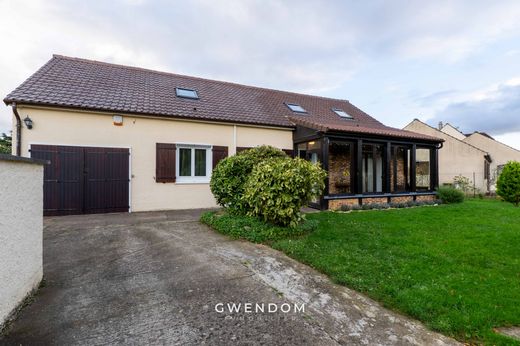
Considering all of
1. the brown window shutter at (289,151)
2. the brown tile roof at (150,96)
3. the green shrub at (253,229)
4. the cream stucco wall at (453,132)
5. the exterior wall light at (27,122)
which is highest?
the cream stucco wall at (453,132)

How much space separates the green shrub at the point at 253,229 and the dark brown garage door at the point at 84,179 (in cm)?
388

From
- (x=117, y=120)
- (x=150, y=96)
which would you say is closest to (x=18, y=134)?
(x=117, y=120)

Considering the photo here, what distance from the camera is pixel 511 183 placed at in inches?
423

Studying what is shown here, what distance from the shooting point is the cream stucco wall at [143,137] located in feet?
23.9

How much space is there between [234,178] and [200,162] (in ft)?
10.4

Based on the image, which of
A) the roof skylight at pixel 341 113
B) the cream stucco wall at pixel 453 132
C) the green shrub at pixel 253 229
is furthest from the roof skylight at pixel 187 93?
the cream stucco wall at pixel 453 132

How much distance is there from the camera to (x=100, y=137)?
784 cm

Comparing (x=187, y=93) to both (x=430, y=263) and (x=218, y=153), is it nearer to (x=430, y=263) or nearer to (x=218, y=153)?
(x=218, y=153)

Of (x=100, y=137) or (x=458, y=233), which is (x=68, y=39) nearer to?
(x=100, y=137)

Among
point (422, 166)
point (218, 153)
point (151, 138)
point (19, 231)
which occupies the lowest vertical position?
point (19, 231)

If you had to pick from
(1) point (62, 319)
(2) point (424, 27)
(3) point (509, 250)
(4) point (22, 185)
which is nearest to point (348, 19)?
(2) point (424, 27)

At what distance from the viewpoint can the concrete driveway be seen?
2227mm

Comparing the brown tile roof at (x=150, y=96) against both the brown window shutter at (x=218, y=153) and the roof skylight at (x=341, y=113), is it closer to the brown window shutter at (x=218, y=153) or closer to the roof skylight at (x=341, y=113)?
the roof skylight at (x=341, y=113)

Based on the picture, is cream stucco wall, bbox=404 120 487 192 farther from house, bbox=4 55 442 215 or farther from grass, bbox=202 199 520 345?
grass, bbox=202 199 520 345
